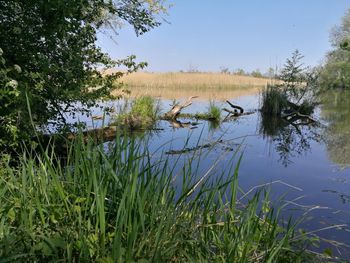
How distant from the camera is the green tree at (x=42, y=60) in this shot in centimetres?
445

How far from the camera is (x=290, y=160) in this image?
320 inches

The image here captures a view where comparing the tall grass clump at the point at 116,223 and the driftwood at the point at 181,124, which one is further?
the driftwood at the point at 181,124

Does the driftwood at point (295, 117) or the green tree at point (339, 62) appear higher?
the green tree at point (339, 62)

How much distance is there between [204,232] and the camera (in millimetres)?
2740

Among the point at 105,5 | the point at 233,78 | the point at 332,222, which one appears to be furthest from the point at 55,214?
the point at 233,78

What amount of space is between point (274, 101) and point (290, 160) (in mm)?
8374

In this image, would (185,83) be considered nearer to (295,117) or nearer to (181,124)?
(295,117)

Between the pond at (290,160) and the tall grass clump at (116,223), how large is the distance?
15.0 inches

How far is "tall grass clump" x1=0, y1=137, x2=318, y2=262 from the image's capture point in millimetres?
2104

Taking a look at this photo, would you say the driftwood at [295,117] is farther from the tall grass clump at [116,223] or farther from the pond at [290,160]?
the tall grass clump at [116,223]

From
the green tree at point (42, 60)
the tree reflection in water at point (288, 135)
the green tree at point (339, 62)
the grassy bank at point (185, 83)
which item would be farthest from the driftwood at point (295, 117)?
the green tree at point (339, 62)

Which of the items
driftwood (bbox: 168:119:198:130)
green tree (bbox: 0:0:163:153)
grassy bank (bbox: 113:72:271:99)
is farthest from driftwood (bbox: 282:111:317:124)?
grassy bank (bbox: 113:72:271:99)

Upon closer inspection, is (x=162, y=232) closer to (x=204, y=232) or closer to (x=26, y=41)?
(x=204, y=232)

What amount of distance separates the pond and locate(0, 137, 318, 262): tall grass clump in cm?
38
